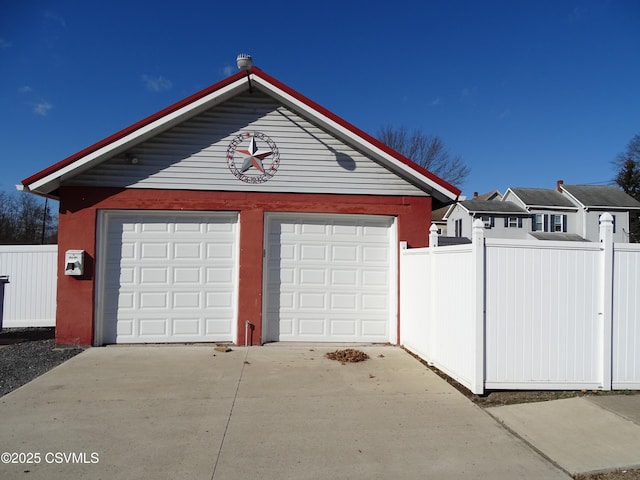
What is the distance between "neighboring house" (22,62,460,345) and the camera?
7.89 m

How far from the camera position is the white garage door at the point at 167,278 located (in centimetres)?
804

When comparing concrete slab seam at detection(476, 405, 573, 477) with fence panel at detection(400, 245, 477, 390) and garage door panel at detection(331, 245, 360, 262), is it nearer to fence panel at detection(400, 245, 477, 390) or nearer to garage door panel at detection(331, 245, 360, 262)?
fence panel at detection(400, 245, 477, 390)

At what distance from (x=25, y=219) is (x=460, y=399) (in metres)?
44.3

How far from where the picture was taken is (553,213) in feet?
123

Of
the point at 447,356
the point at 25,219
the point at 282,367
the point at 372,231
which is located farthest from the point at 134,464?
the point at 25,219

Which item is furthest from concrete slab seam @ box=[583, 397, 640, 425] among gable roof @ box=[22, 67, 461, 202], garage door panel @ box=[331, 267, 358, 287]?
gable roof @ box=[22, 67, 461, 202]

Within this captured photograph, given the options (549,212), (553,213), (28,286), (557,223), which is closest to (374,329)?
(28,286)

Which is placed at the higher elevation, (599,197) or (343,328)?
(599,197)

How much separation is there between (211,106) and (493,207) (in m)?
33.4

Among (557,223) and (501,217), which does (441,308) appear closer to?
(501,217)

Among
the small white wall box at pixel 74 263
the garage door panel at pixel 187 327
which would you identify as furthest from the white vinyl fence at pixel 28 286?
the garage door panel at pixel 187 327

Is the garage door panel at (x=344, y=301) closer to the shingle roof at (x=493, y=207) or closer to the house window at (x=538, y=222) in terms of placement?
the shingle roof at (x=493, y=207)

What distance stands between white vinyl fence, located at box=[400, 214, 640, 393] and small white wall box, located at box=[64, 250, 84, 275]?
653cm

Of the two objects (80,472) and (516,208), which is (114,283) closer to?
(80,472)
